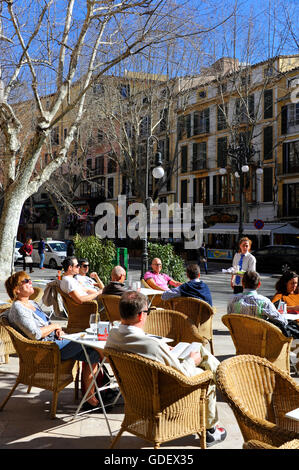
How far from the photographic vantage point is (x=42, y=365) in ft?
14.2

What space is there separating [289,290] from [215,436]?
3.05 meters

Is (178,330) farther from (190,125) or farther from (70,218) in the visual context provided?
(70,218)

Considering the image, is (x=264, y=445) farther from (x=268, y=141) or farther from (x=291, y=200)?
(x=268, y=141)

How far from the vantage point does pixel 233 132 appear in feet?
96.3

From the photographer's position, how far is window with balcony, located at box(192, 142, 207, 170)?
133ft

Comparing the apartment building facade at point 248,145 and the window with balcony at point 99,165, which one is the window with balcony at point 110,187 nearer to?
the window with balcony at point 99,165

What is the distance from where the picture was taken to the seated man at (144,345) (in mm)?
3381

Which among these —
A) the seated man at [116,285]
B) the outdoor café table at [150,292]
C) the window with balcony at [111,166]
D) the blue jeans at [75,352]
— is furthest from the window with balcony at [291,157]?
the blue jeans at [75,352]

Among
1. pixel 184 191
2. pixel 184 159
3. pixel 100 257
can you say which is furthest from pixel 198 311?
pixel 184 159

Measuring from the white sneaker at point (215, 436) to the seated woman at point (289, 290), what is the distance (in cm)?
275

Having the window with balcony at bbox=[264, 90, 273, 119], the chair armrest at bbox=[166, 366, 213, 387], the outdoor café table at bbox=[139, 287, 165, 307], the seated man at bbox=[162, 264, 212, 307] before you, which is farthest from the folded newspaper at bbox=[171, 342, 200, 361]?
the window with balcony at bbox=[264, 90, 273, 119]

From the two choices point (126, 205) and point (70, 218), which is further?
point (70, 218)
